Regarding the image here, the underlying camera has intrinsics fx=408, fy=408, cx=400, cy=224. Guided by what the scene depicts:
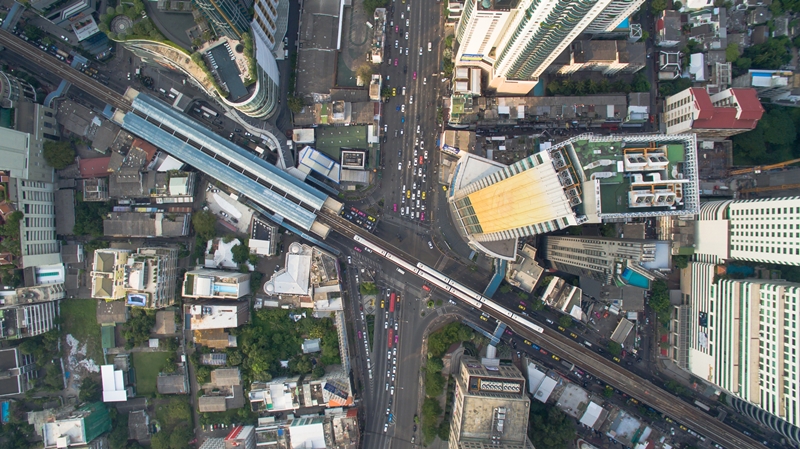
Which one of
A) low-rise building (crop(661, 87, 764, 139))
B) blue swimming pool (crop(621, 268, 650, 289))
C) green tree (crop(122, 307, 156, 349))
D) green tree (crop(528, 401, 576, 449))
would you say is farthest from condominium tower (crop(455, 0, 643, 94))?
green tree (crop(122, 307, 156, 349))

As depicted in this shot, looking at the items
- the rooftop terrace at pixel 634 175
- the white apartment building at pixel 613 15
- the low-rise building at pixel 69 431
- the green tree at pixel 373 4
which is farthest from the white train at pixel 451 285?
the low-rise building at pixel 69 431

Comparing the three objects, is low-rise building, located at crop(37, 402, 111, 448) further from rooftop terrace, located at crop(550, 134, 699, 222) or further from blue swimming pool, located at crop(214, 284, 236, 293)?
rooftop terrace, located at crop(550, 134, 699, 222)

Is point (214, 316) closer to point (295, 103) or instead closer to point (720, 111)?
point (295, 103)

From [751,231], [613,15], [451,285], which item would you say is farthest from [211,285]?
[751,231]

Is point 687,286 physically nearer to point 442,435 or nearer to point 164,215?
point 442,435

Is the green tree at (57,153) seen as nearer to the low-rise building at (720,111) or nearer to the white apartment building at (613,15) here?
the white apartment building at (613,15)

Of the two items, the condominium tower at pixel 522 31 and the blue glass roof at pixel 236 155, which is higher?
the condominium tower at pixel 522 31
